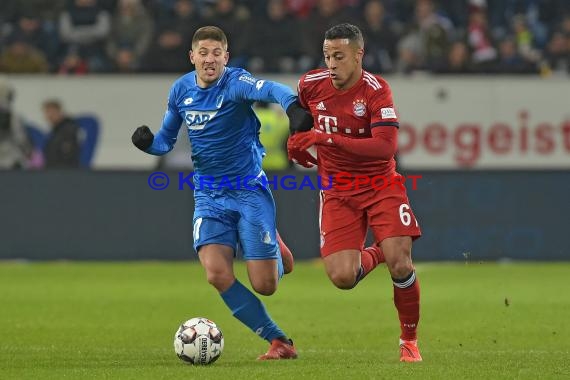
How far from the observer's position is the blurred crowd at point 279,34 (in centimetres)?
2030

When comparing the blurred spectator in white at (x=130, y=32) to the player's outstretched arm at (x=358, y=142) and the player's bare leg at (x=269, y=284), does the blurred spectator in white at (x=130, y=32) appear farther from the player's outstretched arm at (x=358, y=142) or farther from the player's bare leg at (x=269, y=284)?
the player's outstretched arm at (x=358, y=142)

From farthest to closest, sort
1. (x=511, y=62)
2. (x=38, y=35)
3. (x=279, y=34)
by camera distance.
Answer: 1. (x=38, y=35)
2. (x=511, y=62)
3. (x=279, y=34)

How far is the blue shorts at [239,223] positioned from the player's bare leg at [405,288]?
35.0 inches

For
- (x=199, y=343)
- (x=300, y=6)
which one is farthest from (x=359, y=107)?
(x=300, y=6)

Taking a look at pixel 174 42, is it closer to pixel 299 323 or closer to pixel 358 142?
pixel 299 323

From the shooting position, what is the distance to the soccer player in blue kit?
923cm

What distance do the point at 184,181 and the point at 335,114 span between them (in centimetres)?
952

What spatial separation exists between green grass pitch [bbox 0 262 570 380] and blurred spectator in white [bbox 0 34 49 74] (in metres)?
3.39

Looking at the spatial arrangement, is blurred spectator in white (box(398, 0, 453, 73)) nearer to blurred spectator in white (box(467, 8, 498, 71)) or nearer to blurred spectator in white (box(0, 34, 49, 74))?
blurred spectator in white (box(467, 8, 498, 71))

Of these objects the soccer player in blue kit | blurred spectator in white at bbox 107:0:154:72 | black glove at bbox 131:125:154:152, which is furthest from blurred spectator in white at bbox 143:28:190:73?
black glove at bbox 131:125:154:152

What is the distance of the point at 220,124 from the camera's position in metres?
9.45

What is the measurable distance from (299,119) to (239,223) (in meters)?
1.15

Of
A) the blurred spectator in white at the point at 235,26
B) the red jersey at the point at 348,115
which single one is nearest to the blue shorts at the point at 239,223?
the red jersey at the point at 348,115

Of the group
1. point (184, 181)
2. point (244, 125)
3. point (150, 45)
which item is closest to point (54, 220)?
point (184, 181)
